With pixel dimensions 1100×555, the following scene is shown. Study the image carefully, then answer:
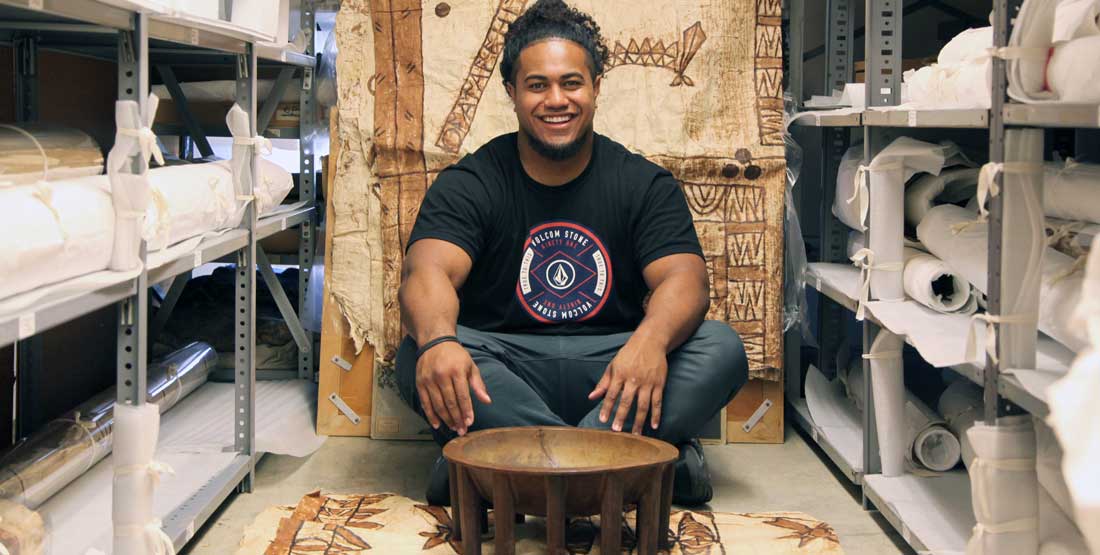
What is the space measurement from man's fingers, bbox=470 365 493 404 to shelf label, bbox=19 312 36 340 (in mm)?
915

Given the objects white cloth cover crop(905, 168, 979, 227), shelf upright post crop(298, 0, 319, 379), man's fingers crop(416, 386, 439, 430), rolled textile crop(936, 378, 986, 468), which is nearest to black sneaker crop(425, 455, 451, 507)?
man's fingers crop(416, 386, 439, 430)

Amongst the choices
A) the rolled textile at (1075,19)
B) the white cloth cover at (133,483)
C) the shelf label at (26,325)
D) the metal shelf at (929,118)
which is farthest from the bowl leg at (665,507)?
the shelf label at (26,325)

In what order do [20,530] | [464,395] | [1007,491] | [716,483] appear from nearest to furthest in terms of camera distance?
1. [1007,491]
2. [20,530]
3. [464,395]
4. [716,483]

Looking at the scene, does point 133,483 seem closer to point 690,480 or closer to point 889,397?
point 690,480

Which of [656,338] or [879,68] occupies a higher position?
[879,68]

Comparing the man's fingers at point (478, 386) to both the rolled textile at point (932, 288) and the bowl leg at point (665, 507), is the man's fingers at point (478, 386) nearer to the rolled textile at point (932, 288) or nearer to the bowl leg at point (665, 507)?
the bowl leg at point (665, 507)

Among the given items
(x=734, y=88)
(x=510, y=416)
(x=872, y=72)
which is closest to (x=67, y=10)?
(x=510, y=416)

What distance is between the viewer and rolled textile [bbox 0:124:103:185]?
78.9 inches

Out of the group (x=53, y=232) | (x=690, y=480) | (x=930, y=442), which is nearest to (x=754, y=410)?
(x=930, y=442)

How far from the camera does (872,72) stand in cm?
276

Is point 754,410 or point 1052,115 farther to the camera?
point 754,410

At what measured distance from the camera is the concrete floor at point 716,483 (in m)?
2.63

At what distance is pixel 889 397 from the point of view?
273cm

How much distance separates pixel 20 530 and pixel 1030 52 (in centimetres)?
189
